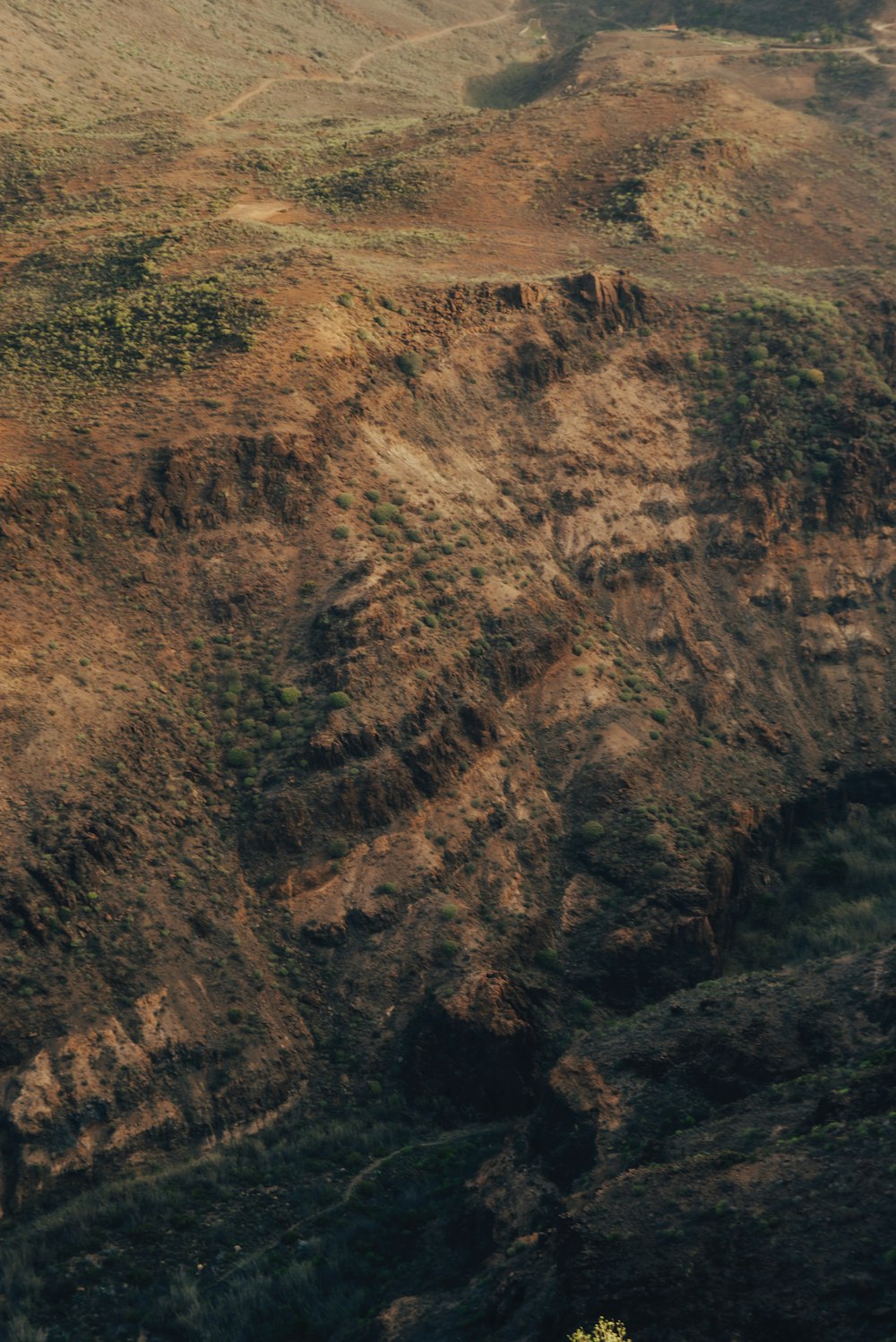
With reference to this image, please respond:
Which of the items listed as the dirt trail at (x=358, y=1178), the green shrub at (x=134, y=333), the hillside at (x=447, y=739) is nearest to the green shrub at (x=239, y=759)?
the hillside at (x=447, y=739)

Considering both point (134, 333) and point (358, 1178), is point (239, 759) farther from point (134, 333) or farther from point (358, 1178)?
point (134, 333)

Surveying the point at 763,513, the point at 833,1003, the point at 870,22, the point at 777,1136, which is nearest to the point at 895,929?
the point at 833,1003

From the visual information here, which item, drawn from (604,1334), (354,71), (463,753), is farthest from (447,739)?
(354,71)

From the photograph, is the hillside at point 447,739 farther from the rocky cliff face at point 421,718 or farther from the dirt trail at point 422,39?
the dirt trail at point 422,39

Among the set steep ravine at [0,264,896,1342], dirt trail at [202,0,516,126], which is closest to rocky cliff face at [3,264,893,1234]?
steep ravine at [0,264,896,1342]

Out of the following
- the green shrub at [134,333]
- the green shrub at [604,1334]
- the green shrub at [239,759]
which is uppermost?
the green shrub at [134,333]
